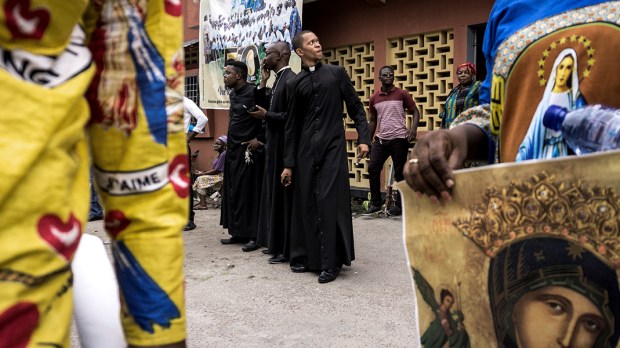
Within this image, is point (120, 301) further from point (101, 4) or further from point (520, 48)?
point (520, 48)

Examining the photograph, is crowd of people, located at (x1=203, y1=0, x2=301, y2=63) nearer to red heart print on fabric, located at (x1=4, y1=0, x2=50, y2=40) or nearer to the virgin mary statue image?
the virgin mary statue image

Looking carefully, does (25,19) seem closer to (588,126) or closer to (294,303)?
(588,126)

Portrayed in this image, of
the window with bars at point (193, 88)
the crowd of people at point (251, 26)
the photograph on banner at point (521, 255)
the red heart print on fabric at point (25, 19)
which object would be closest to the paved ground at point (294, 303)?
the photograph on banner at point (521, 255)

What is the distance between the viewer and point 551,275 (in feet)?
3.85

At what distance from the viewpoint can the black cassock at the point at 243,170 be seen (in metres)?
6.25

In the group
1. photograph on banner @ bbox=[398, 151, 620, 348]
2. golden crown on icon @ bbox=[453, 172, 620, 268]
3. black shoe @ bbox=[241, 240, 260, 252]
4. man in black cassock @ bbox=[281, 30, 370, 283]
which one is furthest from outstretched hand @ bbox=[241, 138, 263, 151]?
golden crown on icon @ bbox=[453, 172, 620, 268]

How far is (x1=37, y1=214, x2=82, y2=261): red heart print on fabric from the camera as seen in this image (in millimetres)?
804

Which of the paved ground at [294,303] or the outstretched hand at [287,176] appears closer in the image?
the paved ground at [294,303]

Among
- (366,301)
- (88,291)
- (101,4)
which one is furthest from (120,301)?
(366,301)

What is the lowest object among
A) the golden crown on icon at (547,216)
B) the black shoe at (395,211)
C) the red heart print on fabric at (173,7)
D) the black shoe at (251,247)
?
the black shoe at (251,247)

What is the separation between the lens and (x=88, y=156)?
3.18 ft

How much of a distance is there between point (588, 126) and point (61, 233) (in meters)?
0.93

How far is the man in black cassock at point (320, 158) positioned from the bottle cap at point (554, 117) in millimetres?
3526

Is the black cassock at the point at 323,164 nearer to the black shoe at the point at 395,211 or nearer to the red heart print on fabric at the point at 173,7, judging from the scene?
the black shoe at the point at 395,211
